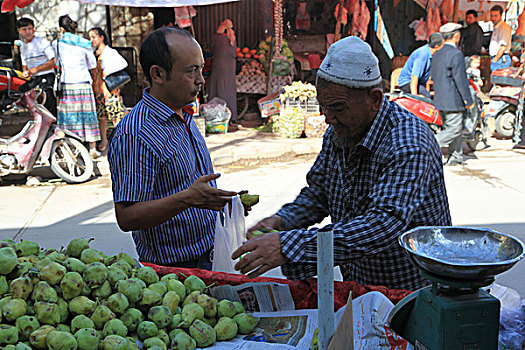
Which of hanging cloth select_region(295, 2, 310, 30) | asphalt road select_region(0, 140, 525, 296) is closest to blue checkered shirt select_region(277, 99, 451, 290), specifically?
asphalt road select_region(0, 140, 525, 296)

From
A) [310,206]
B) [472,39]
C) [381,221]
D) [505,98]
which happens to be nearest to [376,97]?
[381,221]

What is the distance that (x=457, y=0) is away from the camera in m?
11.3

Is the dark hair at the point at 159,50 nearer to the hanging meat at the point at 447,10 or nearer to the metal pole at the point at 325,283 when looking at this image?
the metal pole at the point at 325,283

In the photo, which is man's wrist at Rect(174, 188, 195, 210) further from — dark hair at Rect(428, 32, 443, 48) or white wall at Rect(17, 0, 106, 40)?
white wall at Rect(17, 0, 106, 40)

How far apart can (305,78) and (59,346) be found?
12.5 metres

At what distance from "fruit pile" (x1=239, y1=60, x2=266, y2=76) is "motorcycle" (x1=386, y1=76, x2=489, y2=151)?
4.31 meters

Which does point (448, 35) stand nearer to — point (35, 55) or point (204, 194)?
point (35, 55)

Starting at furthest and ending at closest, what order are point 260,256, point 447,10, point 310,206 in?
1. point 447,10
2. point 310,206
3. point 260,256

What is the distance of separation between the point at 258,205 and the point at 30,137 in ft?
10.9

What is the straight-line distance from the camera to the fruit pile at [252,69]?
1224 centimetres

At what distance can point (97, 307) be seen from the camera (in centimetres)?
164

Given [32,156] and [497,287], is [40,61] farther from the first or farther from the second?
[497,287]

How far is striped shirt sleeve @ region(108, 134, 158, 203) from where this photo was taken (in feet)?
7.07

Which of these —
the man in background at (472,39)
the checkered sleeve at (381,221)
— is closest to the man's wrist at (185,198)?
the checkered sleeve at (381,221)
